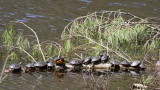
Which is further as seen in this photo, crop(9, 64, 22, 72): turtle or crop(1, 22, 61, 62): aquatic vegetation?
crop(1, 22, 61, 62): aquatic vegetation

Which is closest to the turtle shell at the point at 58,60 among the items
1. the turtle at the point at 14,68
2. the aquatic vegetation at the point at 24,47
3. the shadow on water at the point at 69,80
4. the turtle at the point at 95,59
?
the shadow on water at the point at 69,80

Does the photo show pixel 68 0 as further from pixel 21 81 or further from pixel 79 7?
pixel 21 81

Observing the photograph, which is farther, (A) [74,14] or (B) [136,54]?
(A) [74,14]

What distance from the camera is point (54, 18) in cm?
1257

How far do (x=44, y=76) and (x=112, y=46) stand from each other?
181 cm

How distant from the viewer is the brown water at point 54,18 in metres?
6.69

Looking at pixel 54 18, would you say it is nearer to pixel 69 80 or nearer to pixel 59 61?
pixel 59 61

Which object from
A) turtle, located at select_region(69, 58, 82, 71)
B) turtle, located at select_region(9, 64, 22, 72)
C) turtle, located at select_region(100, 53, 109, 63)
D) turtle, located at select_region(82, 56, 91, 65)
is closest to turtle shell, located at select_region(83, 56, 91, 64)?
turtle, located at select_region(82, 56, 91, 65)

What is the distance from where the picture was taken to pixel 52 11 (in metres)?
13.4

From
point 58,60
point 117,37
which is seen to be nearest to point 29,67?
point 58,60

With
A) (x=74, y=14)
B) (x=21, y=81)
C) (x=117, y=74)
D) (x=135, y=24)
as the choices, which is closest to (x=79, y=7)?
(x=74, y=14)

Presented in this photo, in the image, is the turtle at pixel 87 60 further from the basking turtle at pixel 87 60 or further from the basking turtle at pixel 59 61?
the basking turtle at pixel 59 61

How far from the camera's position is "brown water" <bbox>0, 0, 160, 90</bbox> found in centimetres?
669

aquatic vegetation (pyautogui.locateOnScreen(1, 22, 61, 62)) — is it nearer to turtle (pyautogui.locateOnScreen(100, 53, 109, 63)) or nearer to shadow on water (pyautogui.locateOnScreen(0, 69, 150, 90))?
shadow on water (pyautogui.locateOnScreen(0, 69, 150, 90))
